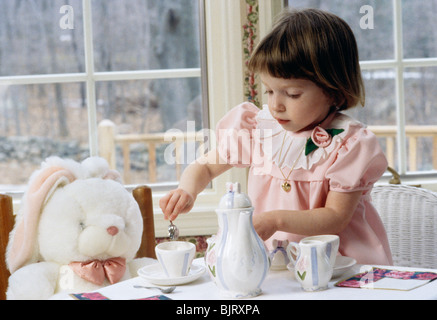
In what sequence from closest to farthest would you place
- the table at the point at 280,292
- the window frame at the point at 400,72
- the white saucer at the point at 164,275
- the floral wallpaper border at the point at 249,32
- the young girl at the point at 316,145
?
the table at the point at 280,292 < the white saucer at the point at 164,275 < the young girl at the point at 316,145 < the floral wallpaper border at the point at 249,32 < the window frame at the point at 400,72

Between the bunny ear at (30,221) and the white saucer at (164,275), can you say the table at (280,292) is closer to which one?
the white saucer at (164,275)

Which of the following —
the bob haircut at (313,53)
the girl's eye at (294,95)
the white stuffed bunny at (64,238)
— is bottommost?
the white stuffed bunny at (64,238)

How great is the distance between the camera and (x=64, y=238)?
1409 mm

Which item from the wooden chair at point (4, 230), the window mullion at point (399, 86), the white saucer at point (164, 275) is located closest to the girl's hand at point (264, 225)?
the white saucer at point (164, 275)

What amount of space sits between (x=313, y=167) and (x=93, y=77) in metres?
1.07

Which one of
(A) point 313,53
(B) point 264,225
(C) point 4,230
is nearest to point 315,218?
(B) point 264,225

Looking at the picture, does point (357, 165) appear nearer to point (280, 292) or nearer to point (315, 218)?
point (315, 218)

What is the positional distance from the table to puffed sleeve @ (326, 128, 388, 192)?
22 cm

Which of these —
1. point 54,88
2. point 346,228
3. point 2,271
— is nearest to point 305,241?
point 346,228

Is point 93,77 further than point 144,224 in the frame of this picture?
Yes

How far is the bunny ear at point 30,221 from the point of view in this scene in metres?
1.42

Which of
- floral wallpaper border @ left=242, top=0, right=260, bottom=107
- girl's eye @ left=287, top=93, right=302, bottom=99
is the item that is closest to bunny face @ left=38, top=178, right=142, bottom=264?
girl's eye @ left=287, top=93, right=302, bottom=99

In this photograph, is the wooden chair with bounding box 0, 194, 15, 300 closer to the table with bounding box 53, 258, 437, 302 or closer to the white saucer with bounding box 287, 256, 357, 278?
the table with bounding box 53, 258, 437, 302

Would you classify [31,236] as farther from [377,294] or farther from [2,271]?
[377,294]
